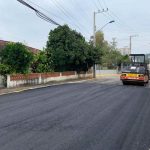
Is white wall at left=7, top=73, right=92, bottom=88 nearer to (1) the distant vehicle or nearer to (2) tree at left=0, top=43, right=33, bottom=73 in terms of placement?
(2) tree at left=0, top=43, right=33, bottom=73

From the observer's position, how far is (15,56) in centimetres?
3039

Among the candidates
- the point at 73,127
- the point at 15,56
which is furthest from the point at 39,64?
the point at 73,127

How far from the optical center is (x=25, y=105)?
1691 centimetres

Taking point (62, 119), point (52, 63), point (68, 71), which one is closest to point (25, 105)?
point (62, 119)

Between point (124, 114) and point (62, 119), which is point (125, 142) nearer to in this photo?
point (62, 119)

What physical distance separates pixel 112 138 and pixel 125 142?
52 centimetres

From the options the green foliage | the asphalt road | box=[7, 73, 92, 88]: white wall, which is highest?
the green foliage

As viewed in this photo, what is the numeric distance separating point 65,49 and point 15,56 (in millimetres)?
14376

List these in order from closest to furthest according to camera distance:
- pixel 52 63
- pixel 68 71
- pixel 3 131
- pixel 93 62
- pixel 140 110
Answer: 1. pixel 3 131
2. pixel 140 110
3. pixel 52 63
4. pixel 68 71
5. pixel 93 62

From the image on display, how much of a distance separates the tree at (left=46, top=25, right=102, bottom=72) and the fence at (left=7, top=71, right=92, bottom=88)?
139 centimetres

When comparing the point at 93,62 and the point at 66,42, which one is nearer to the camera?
the point at 66,42

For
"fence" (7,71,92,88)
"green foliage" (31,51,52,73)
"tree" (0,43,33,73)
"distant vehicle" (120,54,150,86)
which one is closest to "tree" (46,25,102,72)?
"fence" (7,71,92,88)

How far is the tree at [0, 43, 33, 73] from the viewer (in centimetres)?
3031

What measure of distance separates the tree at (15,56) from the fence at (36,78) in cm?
91
